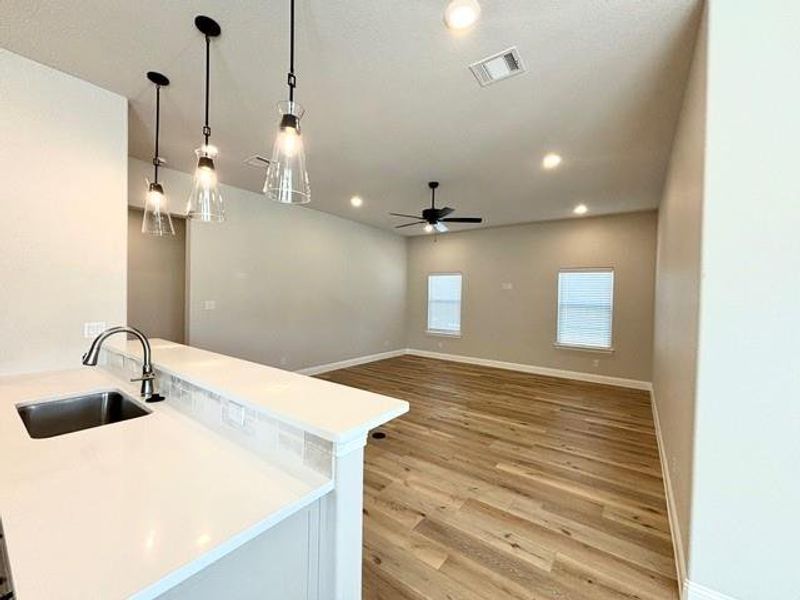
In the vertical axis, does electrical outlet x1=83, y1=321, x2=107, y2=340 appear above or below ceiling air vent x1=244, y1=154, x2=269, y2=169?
below

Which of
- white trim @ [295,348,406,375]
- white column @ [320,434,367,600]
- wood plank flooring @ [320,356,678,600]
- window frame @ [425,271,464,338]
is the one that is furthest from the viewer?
window frame @ [425,271,464,338]

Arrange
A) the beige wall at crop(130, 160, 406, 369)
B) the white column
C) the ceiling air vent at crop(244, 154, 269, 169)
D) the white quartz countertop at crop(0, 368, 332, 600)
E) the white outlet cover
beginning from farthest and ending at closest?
the beige wall at crop(130, 160, 406, 369) < the ceiling air vent at crop(244, 154, 269, 169) < the white outlet cover < the white column < the white quartz countertop at crop(0, 368, 332, 600)

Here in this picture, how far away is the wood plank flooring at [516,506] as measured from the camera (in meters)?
1.68

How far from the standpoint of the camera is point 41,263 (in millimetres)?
2205

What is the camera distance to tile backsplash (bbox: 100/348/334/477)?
3.43 ft

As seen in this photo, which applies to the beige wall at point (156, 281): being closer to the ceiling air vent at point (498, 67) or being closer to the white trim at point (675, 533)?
the ceiling air vent at point (498, 67)

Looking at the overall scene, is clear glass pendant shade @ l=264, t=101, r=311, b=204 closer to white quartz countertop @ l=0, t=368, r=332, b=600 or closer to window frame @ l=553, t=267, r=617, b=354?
white quartz countertop @ l=0, t=368, r=332, b=600

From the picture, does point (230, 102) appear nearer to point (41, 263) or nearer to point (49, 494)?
point (41, 263)

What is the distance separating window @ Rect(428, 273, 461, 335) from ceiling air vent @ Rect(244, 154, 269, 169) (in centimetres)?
453

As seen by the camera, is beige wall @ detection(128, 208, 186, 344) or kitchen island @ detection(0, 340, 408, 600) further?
beige wall @ detection(128, 208, 186, 344)

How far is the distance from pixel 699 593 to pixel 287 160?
8.80 feet

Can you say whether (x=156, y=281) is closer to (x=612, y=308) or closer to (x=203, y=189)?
(x=203, y=189)

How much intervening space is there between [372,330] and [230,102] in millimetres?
4993

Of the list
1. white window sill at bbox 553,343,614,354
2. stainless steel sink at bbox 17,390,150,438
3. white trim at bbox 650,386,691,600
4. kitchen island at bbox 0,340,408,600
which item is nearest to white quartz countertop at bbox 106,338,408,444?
kitchen island at bbox 0,340,408,600
